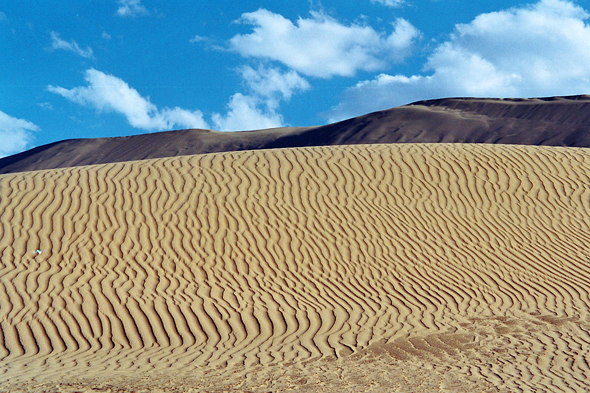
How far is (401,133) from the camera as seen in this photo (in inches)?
1930

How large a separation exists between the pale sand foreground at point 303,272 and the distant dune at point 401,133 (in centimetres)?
3314

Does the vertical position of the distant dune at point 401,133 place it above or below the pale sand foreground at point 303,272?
above

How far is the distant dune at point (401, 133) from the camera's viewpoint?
45844mm

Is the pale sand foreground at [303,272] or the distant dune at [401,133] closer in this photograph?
the pale sand foreground at [303,272]

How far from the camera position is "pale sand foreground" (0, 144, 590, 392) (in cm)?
572

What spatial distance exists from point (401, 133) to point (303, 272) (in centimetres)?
4149

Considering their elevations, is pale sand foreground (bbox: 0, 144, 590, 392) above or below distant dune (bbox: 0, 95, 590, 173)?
below

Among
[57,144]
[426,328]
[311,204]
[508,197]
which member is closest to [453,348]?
[426,328]

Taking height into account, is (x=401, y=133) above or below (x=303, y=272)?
above

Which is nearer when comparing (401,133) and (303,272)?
(303,272)

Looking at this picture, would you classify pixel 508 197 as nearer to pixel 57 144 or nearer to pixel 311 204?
pixel 311 204

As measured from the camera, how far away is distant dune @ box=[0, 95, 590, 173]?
45.8 m

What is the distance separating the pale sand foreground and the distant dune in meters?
33.1

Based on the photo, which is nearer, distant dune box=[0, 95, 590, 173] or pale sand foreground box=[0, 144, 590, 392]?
pale sand foreground box=[0, 144, 590, 392]
